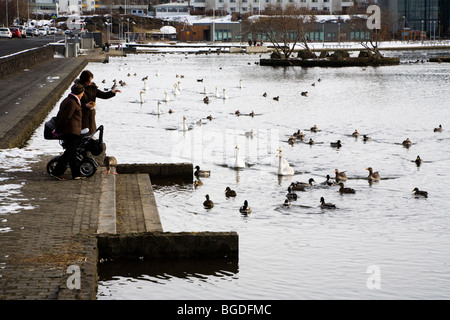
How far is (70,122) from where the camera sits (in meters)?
14.2

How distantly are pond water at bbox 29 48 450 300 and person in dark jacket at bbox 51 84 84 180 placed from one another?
2.32 meters

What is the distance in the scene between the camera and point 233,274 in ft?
37.9

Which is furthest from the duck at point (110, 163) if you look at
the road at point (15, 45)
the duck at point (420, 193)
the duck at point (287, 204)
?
the road at point (15, 45)

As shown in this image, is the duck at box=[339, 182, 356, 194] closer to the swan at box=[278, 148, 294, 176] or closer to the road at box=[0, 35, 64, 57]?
the swan at box=[278, 148, 294, 176]

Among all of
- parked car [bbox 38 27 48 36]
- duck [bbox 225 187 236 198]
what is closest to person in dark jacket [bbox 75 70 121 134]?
duck [bbox 225 187 236 198]

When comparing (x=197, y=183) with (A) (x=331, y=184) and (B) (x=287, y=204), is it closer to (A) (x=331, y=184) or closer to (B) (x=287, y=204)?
(B) (x=287, y=204)

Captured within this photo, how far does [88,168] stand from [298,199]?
4993 millimetres

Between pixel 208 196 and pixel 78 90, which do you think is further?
pixel 208 196

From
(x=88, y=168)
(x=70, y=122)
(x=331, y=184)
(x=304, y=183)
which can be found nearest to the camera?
(x=70, y=122)

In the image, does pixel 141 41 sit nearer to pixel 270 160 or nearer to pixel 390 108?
pixel 390 108

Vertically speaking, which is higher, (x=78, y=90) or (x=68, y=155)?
(x=78, y=90)

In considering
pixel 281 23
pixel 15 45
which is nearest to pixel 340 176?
pixel 15 45
